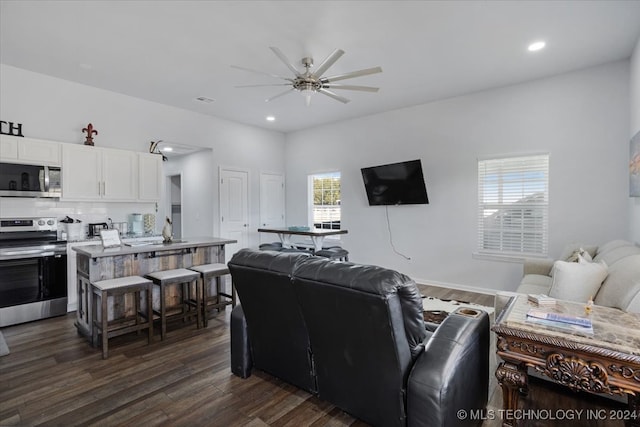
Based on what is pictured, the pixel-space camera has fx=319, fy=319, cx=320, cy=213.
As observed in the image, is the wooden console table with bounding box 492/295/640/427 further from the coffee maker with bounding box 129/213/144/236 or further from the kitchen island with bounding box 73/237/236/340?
the coffee maker with bounding box 129/213/144/236

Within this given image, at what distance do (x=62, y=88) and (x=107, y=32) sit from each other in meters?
1.83

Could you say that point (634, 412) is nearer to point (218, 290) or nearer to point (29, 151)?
point (218, 290)

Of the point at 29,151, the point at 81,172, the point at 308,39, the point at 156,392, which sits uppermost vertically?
the point at 308,39

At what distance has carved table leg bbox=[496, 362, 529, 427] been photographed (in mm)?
1627

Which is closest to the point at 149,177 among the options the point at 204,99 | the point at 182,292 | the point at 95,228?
the point at 95,228

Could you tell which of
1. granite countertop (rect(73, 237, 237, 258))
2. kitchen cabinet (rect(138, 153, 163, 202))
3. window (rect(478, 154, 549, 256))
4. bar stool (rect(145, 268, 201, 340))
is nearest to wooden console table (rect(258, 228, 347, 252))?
granite countertop (rect(73, 237, 237, 258))

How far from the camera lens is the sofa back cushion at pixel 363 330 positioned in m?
1.55

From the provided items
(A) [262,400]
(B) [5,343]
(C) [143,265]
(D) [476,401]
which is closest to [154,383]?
(A) [262,400]

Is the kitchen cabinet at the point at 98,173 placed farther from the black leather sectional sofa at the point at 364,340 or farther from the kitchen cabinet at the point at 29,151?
the black leather sectional sofa at the point at 364,340

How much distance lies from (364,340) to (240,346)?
1.23 m

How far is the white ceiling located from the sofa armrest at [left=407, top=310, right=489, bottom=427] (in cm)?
269

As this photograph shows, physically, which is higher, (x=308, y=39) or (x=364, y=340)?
(x=308, y=39)

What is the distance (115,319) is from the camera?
335cm

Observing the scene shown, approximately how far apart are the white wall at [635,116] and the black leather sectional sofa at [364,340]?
9.11ft
